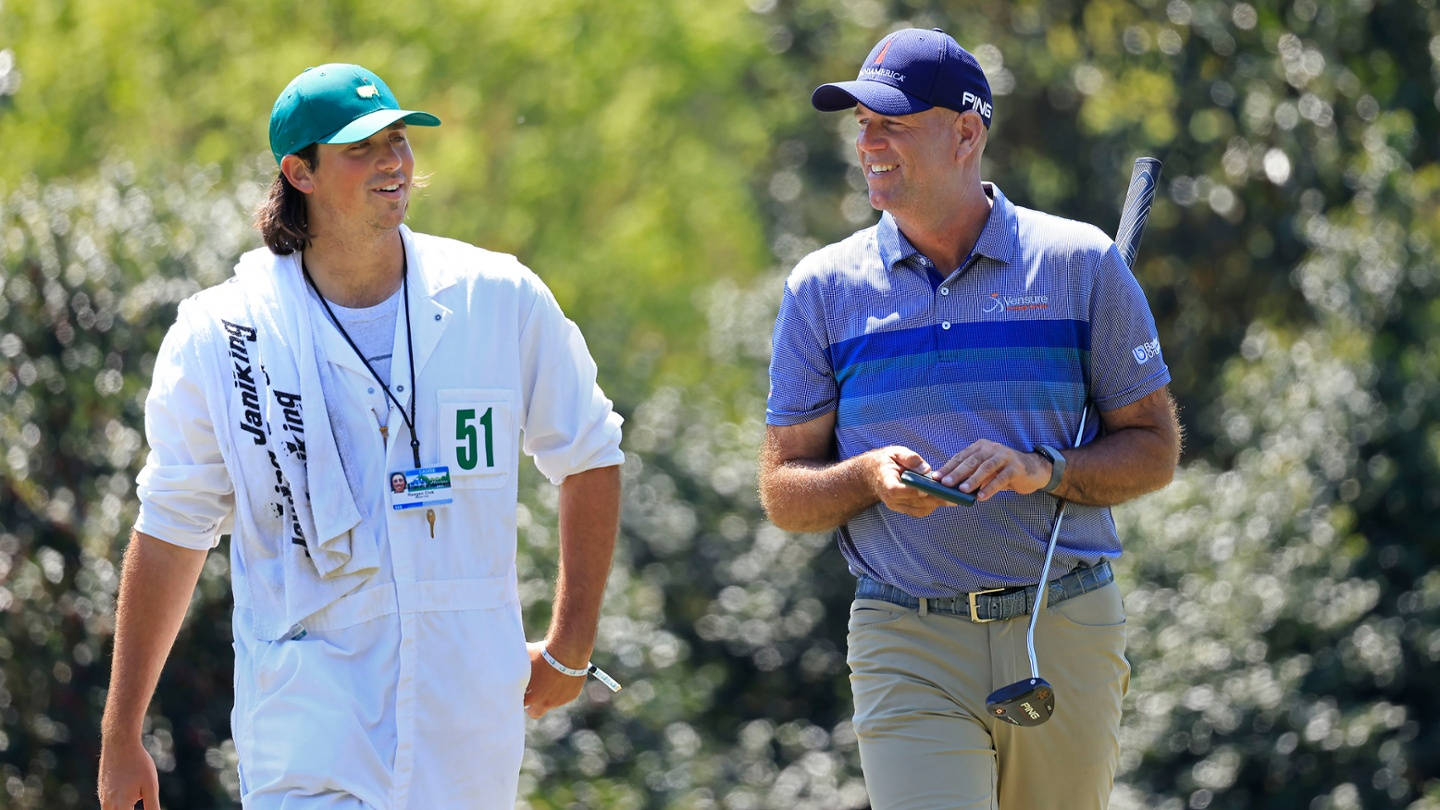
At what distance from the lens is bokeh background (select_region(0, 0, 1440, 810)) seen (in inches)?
334

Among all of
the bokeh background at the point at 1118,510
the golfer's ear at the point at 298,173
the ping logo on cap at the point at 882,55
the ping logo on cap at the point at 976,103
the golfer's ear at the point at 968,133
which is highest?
the ping logo on cap at the point at 882,55

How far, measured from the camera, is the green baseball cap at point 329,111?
461 centimetres

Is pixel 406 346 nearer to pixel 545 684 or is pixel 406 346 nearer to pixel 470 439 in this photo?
pixel 470 439

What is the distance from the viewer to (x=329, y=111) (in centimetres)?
462

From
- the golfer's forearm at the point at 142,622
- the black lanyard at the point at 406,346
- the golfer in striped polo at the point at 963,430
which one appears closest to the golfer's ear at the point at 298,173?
the black lanyard at the point at 406,346

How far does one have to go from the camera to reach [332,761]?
434 centimetres

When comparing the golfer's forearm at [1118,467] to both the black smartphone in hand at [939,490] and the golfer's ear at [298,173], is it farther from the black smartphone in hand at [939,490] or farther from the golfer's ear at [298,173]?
the golfer's ear at [298,173]

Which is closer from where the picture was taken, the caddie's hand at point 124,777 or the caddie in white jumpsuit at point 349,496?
the caddie in white jumpsuit at point 349,496

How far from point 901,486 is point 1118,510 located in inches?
290

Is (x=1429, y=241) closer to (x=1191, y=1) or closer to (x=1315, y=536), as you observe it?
(x=1315, y=536)

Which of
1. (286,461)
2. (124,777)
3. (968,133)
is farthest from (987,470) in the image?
(124,777)

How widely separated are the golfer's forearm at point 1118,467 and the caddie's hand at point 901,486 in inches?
14.0

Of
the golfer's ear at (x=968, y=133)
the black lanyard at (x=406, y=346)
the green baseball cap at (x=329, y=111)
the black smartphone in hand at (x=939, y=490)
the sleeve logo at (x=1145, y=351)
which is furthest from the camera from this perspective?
the golfer's ear at (x=968, y=133)

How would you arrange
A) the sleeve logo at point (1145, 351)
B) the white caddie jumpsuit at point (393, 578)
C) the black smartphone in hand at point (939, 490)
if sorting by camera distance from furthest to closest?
1. the sleeve logo at point (1145, 351)
2. the white caddie jumpsuit at point (393, 578)
3. the black smartphone in hand at point (939, 490)
